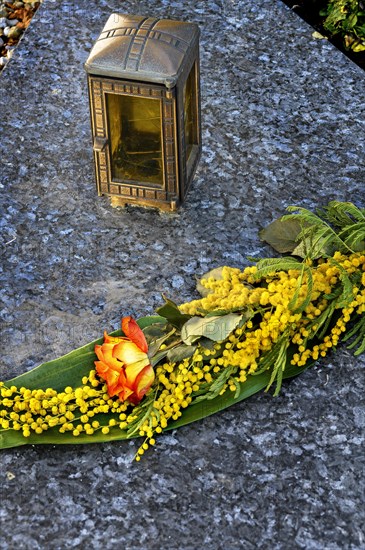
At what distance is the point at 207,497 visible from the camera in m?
2.00

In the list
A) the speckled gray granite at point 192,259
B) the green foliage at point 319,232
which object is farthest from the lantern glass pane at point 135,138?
the green foliage at point 319,232

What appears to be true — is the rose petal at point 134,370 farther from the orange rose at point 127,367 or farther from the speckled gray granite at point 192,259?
the speckled gray granite at point 192,259

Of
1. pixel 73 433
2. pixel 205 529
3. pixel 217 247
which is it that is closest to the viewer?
pixel 205 529

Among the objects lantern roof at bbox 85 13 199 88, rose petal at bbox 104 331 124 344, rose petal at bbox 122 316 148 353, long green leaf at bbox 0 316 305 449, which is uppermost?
lantern roof at bbox 85 13 199 88

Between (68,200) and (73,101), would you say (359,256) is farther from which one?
(73,101)

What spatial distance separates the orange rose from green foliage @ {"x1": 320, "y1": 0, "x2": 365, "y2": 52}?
5.90 ft

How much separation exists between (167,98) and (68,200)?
477 millimetres

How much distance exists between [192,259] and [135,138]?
13.5 inches

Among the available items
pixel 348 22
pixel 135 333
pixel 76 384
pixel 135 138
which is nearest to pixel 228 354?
pixel 135 333

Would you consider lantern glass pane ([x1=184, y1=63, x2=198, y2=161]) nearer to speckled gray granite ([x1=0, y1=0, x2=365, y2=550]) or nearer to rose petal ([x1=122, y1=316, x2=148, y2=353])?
speckled gray granite ([x1=0, y1=0, x2=365, y2=550])

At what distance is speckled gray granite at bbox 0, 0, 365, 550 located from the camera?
1973 millimetres

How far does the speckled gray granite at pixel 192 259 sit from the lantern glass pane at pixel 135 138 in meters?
0.14

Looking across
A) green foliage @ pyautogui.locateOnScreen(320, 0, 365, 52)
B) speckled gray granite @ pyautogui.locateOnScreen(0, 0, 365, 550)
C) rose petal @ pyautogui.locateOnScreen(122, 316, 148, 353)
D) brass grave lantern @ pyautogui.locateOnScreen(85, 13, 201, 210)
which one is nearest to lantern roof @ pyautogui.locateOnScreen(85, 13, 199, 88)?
brass grave lantern @ pyautogui.locateOnScreen(85, 13, 201, 210)

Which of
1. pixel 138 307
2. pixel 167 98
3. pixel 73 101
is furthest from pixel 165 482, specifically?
pixel 73 101
